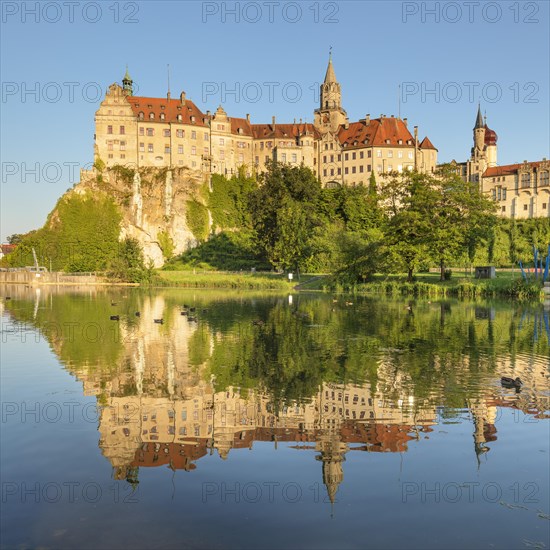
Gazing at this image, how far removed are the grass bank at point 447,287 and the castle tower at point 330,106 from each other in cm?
6968

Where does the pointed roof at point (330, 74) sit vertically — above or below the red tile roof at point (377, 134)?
above

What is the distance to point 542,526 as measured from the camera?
9672 mm

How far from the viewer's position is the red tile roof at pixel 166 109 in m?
115

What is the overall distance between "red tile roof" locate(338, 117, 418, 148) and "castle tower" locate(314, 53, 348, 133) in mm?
5010

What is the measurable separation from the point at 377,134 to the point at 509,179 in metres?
37.6

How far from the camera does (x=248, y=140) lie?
124812 millimetres

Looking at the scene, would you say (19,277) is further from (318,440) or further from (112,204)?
(318,440)

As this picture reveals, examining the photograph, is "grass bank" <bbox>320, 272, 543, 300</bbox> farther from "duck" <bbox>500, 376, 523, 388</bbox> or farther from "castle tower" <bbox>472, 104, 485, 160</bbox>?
"castle tower" <bbox>472, 104, 485, 160</bbox>

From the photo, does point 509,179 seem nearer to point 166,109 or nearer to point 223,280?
point 166,109

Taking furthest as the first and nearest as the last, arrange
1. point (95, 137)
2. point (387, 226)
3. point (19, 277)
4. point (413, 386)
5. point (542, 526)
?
point (95, 137), point (19, 277), point (387, 226), point (413, 386), point (542, 526)

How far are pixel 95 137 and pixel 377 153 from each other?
56.2m

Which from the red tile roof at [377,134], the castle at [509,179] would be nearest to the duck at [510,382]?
the red tile roof at [377,134]

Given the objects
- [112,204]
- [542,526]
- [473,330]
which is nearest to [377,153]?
[112,204]

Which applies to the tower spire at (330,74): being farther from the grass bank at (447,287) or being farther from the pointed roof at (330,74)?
the grass bank at (447,287)
